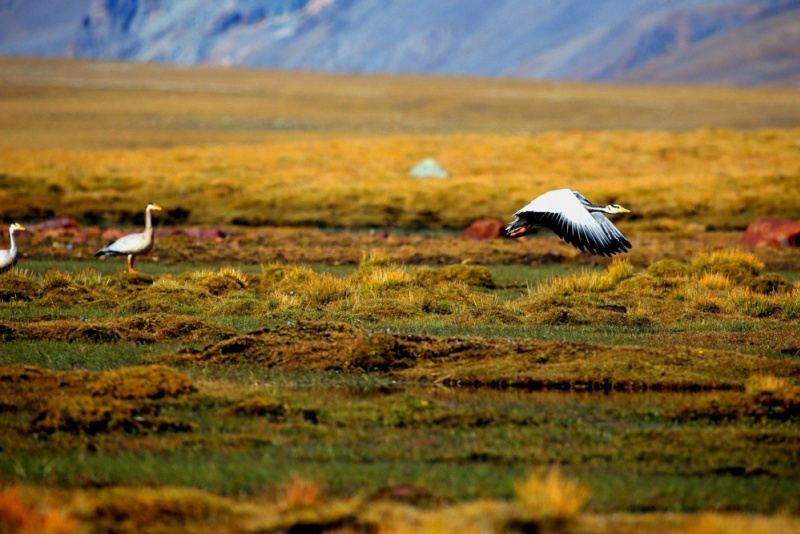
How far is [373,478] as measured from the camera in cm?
862

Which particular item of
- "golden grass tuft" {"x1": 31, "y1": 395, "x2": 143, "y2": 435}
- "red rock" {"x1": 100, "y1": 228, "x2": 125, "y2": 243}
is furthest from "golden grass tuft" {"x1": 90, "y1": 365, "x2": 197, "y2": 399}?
"red rock" {"x1": 100, "y1": 228, "x2": 125, "y2": 243}

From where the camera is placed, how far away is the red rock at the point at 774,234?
2997cm

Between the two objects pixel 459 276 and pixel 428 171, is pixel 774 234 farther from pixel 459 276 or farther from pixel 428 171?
pixel 428 171

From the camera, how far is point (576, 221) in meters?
15.5

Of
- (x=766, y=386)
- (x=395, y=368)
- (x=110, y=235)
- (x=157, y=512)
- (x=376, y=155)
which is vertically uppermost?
(x=376, y=155)

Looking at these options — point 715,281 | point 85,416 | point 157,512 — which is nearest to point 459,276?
point 715,281

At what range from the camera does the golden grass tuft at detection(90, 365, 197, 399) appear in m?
11.1

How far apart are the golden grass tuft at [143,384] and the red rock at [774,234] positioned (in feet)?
70.2

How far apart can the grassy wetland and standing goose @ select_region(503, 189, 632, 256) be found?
49.9 inches

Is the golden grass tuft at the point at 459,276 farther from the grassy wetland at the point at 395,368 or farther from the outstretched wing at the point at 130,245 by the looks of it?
the outstretched wing at the point at 130,245

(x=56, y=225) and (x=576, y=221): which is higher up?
(x=56, y=225)

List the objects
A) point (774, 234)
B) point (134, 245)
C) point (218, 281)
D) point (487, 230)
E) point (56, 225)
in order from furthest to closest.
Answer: point (56, 225) < point (487, 230) < point (774, 234) < point (134, 245) < point (218, 281)

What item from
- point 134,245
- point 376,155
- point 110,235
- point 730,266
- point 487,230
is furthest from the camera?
point 376,155

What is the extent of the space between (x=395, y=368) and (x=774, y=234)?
19.3 m
